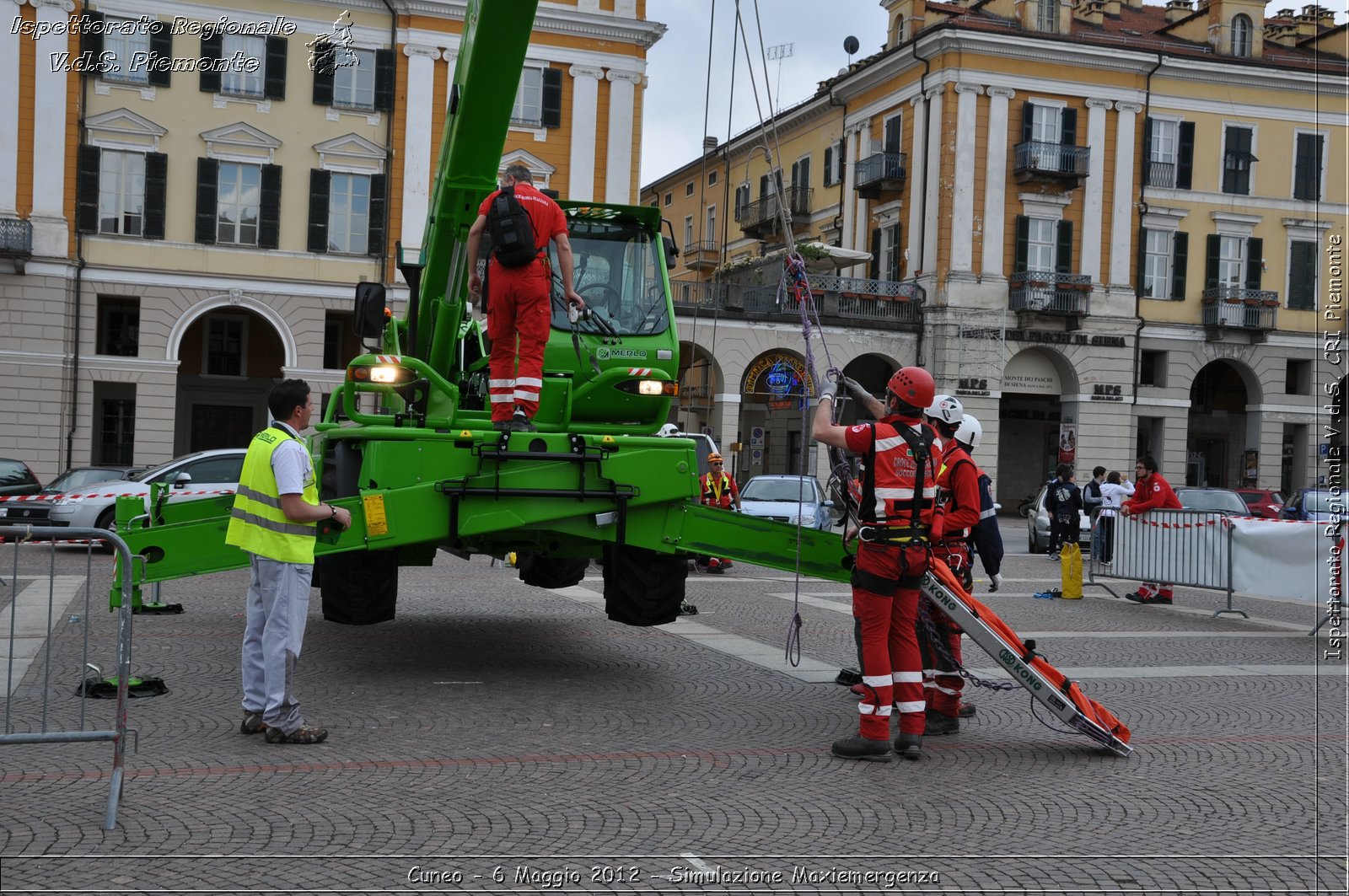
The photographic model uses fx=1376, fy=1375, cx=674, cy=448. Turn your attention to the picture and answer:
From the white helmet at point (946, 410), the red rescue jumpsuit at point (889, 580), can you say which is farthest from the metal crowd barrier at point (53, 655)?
the white helmet at point (946, 410)

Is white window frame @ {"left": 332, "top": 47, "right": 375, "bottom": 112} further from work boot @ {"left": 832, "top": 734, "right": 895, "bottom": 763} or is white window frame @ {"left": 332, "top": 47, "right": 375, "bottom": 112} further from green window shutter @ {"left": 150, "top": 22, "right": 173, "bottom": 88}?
work boot @ {"left": 832, "top": 734, "right": 895, "bottom": 763}

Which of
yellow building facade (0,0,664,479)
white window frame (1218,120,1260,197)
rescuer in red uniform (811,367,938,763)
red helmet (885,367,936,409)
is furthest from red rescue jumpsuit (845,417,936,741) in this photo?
white window frame (1218,120,1260,197)

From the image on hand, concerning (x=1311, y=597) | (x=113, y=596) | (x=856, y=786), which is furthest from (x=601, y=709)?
(x=1311, y=597)

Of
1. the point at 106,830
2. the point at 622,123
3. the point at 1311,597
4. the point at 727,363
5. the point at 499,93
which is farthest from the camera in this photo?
the point at 727,363

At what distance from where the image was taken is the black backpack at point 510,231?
8.58 metres

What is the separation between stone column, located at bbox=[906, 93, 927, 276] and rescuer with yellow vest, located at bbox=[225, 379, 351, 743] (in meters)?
37.6

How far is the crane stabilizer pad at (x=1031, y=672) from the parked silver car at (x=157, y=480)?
14.6 m

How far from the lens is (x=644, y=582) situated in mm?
9211

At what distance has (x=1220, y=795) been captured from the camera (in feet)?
21.4

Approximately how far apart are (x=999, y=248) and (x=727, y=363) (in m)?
9.27

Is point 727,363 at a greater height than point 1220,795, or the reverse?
point 727,363

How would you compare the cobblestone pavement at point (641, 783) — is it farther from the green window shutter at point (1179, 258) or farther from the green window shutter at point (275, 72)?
the green window shutter at point (1179, 258)

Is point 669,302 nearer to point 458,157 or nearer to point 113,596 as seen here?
point 458,157

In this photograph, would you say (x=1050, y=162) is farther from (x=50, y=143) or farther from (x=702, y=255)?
(x=50, y=143)
